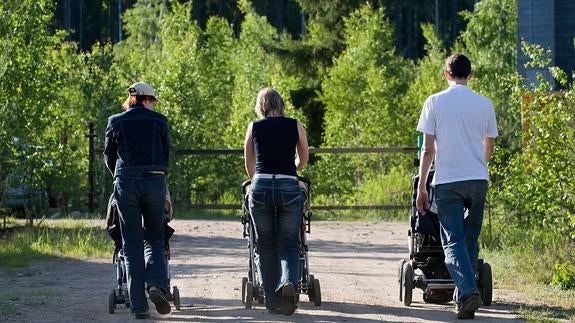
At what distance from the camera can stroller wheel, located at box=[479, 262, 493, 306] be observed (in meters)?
12.0

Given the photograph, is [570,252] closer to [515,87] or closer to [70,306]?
[515,87]

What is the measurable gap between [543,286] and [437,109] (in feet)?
11.4

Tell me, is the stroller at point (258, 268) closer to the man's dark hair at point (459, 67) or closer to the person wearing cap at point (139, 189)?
the person wearing cap at point (139, 189)

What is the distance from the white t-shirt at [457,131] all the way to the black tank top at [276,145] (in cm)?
111

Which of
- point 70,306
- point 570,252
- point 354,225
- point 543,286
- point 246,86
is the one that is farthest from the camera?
point 246,86

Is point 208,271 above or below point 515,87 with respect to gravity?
below

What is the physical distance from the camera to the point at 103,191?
2733 cm

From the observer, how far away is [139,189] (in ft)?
37.5

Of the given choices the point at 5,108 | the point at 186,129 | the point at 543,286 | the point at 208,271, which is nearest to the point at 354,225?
the point at 186,129

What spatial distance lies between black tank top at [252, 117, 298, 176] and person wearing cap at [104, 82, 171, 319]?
0.79 meters

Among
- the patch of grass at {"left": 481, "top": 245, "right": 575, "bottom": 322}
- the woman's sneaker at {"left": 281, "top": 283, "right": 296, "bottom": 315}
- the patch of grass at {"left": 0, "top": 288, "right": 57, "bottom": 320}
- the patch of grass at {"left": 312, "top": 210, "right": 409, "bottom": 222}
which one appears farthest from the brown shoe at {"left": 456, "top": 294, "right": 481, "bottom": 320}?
the patch of grass at {"left": 312, "top": 210, "right": 409, "bottom": 222}

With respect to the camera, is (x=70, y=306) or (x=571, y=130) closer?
(x=70, y=306)

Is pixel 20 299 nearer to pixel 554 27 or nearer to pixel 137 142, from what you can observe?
pixel 137 142

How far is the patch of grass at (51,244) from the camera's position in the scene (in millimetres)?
17984
